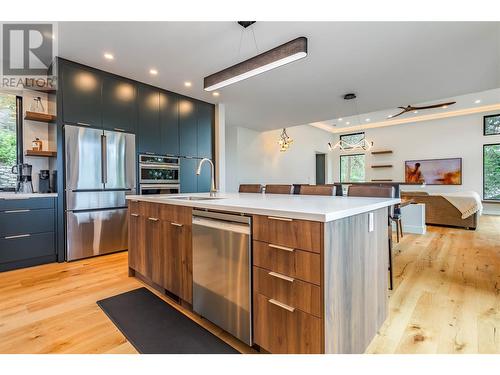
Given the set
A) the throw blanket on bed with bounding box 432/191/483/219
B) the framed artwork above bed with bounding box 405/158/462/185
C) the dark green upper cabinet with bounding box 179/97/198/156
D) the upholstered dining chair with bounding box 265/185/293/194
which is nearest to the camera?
the upholstered dining chair with bounding box 265/185/293/194

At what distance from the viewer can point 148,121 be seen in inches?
158

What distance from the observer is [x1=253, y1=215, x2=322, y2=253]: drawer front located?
115cm

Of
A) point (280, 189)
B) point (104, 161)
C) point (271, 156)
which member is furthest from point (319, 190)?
point (271, 156)

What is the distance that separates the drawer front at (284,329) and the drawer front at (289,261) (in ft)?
0.57

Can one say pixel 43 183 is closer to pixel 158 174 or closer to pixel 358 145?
pixel 158 174

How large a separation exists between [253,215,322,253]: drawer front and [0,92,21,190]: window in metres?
3.89

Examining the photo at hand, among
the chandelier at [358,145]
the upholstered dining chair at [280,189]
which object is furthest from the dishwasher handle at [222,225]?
the chandelier at [358,145]

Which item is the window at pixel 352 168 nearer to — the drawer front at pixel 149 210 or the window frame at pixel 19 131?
the drawer front at pixel 149 210

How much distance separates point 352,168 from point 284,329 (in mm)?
9862

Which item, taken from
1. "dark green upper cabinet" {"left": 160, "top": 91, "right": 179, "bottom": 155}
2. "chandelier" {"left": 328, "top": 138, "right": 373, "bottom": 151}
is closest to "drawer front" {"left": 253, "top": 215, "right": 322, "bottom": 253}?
"dark green upper cabinet" {"left": 160, "top": 91, "right": 179, "bottom": 155}

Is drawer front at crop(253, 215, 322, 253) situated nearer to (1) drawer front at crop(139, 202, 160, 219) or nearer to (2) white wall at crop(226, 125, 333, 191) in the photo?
(1) drawer front at crop(139, 202, 160, 219)

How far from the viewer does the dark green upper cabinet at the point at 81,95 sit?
320 centimetres
